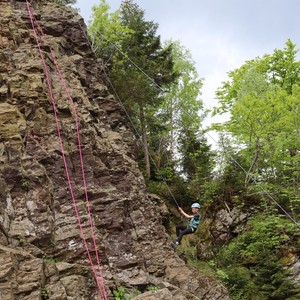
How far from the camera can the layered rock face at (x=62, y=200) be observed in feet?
22.1

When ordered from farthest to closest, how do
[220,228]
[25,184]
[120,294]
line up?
[220,228] → [25,184] → [120,294]

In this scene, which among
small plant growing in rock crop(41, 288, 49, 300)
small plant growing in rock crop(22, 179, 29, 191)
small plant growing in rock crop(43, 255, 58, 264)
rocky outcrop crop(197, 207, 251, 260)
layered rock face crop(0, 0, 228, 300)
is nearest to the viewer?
small plant growing in rock crop(41, 288, 49, 300)

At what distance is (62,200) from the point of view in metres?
8.66

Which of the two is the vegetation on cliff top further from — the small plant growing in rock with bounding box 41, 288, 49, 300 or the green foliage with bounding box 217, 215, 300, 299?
the small plant growing in rock with bounding box 41, 288, 49, 300

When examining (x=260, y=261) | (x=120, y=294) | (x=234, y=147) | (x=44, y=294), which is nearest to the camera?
(x=44, y=294)

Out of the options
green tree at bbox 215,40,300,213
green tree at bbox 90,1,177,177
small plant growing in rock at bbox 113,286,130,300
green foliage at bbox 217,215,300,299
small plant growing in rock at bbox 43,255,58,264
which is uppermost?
green tree at bbox 90,1,177,177

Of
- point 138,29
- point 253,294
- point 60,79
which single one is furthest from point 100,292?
point 138,29

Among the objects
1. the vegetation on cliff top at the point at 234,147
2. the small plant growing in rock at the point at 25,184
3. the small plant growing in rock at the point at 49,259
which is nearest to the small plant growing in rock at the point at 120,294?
the small plant growing in rock at the point at 49,259

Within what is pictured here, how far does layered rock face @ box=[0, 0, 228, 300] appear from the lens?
6742 mm

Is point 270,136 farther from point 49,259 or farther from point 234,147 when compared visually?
point 49,259

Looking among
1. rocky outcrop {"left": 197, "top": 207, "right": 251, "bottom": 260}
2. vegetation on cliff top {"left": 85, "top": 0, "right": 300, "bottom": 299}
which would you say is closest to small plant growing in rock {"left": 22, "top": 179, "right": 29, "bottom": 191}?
vegetation on cliff top {"left": 85, "top": 0, "right": 300, "bottom": 299}

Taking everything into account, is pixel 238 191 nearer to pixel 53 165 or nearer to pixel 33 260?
pixel 53 165

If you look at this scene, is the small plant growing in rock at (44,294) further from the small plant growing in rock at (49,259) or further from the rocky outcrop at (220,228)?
the rocky outcrop at (220,228)

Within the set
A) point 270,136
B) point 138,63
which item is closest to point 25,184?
point 270,136
